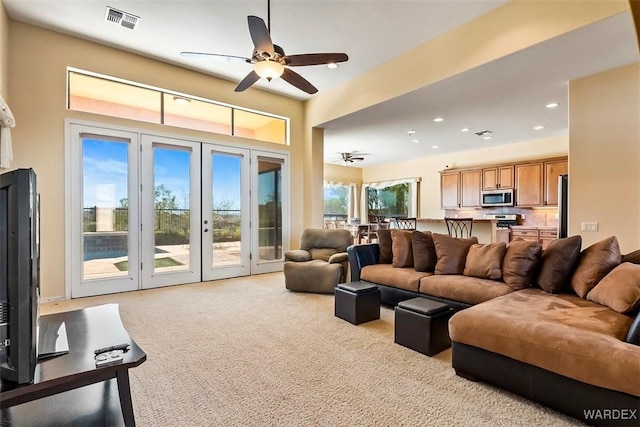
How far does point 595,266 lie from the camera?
2.64 meters

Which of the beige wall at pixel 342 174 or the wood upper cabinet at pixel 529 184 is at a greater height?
the beige wall at pixel 342 174

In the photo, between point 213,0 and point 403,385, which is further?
point 213,0

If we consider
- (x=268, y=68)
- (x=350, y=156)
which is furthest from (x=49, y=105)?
(x=350, y=156)

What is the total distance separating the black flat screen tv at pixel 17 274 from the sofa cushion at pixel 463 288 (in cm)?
322

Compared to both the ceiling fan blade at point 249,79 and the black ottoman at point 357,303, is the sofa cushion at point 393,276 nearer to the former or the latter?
the black ottoman at point 357,303

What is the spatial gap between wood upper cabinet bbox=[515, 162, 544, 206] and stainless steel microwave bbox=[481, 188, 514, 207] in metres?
0.17

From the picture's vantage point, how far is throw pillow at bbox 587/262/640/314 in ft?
7.18

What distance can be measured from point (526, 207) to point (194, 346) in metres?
8.03

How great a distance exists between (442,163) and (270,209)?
6.00 metres

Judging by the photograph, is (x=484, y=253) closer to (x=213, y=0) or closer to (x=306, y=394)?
(x=306, y=394)

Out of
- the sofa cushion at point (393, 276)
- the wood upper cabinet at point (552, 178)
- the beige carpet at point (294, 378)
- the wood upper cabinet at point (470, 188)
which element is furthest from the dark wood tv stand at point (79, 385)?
the wood upper cabinet at point (470, 188)

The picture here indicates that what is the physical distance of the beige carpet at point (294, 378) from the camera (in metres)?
1.87

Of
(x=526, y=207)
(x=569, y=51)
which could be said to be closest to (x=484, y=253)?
(x=569, y=51)

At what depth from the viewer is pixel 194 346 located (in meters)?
2.86
